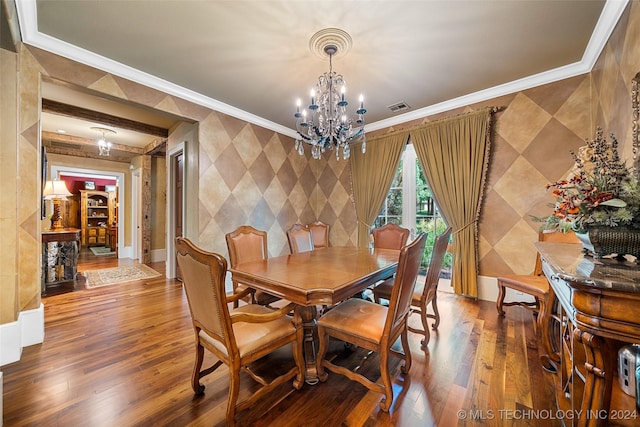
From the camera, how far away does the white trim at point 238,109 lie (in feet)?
6.10

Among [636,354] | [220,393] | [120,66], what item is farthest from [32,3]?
[636,354]

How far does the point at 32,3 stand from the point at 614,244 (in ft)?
12.9

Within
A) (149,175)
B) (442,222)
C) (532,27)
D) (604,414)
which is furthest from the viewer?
(149,175)

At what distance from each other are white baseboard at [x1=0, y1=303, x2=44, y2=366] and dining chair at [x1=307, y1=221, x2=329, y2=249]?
2753 millimetres

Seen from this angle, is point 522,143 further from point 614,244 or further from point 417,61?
point 614,244

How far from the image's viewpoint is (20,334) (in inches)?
76.1

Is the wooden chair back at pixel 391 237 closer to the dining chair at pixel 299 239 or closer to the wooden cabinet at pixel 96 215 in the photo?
the dining chair at pixel 299 239

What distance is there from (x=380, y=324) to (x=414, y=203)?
8.74 feet

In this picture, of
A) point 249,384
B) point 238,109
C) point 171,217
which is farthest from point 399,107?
point 171,217

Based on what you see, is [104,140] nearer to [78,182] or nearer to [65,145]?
[65,145]

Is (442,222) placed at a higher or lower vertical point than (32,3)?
lower

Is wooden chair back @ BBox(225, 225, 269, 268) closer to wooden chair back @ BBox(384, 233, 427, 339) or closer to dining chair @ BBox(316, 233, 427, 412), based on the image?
dining chair @ BBox(316, 233, 427, 412)

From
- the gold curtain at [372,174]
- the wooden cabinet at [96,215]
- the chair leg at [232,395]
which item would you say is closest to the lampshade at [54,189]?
the chair leg at [232,395]

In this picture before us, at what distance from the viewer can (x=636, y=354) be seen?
1.07 meters
